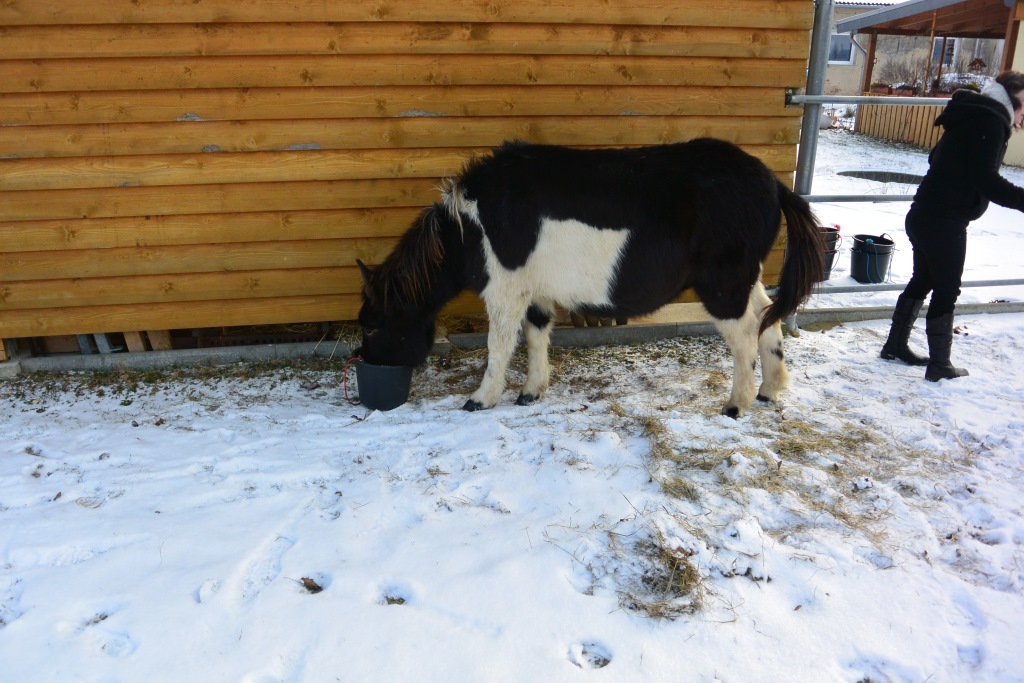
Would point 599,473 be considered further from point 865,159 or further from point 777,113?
point 865,159

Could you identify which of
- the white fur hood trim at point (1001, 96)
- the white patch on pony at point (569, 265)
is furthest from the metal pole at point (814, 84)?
the white patch on pony at point (569, 265)

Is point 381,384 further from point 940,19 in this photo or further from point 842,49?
point 842,49

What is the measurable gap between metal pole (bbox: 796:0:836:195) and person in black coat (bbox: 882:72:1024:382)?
880mm

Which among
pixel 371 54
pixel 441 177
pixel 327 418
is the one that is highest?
pixel 371 54

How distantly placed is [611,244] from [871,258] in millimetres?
3708

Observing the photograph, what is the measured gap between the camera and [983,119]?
437 centimetres

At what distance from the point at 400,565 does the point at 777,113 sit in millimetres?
4517

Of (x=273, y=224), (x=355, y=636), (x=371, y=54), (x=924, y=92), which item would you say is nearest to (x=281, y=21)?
(x=371, y=54)

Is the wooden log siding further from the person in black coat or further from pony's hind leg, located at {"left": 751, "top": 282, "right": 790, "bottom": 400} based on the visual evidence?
pony's hind leg, located at {"left": 751, "top": 282, "right": 790, "bottom": 400}

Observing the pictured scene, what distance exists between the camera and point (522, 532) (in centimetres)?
311

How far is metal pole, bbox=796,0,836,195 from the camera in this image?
5.20 m

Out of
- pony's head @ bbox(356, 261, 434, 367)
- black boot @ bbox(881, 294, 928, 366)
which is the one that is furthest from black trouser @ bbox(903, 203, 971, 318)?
pony's head @ bbox(356, 261, 434, 367)

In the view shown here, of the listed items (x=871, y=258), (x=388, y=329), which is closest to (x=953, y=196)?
(x=871, y=258)

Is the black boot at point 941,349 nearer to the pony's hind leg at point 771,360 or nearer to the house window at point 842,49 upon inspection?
the pony's hind leg at point 771,360
